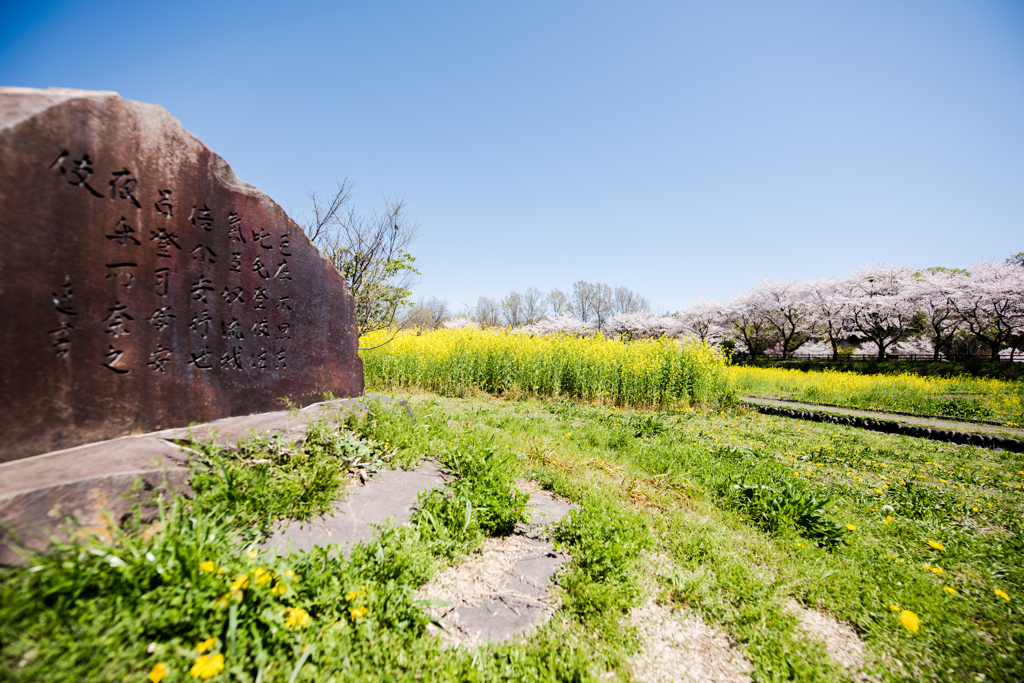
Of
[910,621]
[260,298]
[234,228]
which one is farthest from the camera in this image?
[260,298]

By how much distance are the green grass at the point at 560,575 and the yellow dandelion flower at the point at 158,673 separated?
0.04 meters

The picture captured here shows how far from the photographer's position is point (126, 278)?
2.36 meters

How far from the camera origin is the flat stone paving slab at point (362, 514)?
6.76ft

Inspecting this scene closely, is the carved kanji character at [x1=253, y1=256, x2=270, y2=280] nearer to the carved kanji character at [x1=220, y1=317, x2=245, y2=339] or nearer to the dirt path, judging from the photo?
the carved kanji character at [x1=220, y1=317, x2=245, y2=339]

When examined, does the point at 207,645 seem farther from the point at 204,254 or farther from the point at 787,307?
the point at 787,307

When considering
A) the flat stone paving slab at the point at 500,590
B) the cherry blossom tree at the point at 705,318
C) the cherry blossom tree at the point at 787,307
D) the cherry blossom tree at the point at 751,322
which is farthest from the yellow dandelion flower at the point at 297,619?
the cherry blossom tree at the point at 705,318

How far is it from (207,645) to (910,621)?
294 centimetres

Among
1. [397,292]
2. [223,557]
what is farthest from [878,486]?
[397,292]

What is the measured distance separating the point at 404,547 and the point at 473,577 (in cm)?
41

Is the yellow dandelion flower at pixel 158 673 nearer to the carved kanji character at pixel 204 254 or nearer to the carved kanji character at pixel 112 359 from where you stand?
the carved kanji character at pixel 112 359

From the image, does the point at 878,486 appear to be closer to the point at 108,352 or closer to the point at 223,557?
the point at 223,557

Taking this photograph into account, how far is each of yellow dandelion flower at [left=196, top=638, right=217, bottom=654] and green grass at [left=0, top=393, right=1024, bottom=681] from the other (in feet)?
0.07

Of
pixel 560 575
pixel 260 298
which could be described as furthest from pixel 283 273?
pixel 560 575

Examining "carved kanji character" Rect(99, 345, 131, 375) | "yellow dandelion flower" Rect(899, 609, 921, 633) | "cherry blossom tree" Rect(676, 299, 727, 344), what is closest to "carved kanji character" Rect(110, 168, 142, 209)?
"carved kanji character" Rect(99, 345, 131, 375)
